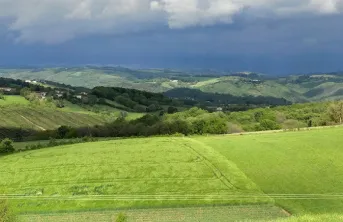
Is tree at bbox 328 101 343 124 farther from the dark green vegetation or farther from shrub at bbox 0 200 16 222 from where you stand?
shrub at bbox 0 200 16 222

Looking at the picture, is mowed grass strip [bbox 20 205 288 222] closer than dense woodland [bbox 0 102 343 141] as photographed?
Yes

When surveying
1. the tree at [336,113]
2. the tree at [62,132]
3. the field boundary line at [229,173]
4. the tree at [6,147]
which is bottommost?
the tree at [62,132]

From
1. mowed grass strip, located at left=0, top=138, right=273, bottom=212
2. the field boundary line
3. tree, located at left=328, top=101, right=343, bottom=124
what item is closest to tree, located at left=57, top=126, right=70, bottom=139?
mowed grass strip, located at left=0, top=138, right=273, bottom=212

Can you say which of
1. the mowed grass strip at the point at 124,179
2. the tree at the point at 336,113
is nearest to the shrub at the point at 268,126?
the tree at the point at 336,113

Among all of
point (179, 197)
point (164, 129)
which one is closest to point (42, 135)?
point (164, 129)

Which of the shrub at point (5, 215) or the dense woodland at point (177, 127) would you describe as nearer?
the shrub at point (5, 215)

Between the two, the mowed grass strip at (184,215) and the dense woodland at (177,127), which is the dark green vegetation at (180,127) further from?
the mowed grass strip at (184,215)

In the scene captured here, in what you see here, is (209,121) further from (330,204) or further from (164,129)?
(330,204)
